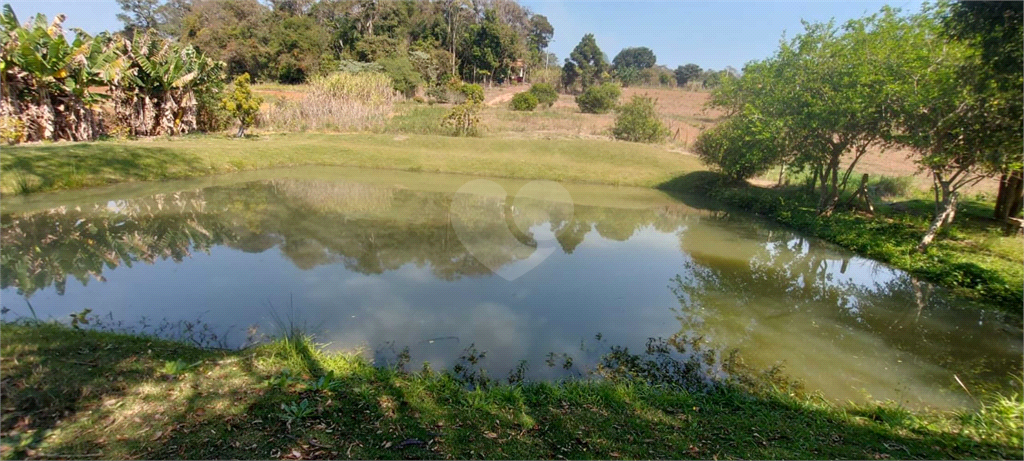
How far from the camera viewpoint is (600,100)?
3656 cm

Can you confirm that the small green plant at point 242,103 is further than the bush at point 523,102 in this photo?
No

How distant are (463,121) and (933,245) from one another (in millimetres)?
18974

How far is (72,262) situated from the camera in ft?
23.5

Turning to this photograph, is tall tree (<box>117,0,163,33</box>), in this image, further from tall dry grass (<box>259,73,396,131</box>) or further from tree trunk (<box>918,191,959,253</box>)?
tree trunk (<box>918,191,959,253</box>)

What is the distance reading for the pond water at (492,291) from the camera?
5.46 m

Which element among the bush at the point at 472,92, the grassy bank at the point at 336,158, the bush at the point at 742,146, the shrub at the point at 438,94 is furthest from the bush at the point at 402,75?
the bush at the point at 742,146

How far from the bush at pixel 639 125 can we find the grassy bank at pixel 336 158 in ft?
6.95

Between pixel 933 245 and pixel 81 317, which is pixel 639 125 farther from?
pixel 81 317

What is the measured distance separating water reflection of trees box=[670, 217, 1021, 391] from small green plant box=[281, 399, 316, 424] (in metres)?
4.62

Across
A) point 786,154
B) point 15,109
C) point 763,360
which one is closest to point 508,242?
point 763,360

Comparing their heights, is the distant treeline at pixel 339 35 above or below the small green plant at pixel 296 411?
above

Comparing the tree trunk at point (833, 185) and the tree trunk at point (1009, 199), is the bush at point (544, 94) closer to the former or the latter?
the tree trunk at point (833, 185)

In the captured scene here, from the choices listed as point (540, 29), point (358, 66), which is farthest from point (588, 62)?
point (358, 66)

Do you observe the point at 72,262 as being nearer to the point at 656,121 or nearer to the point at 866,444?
the point at 866,444
